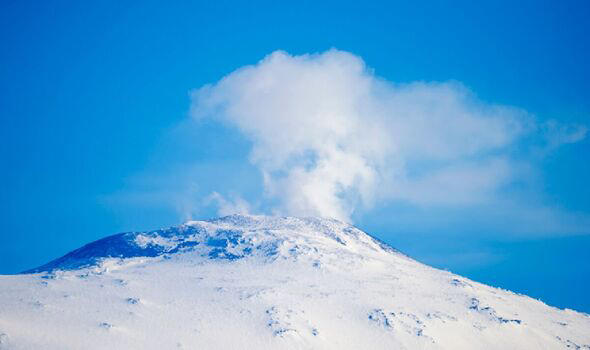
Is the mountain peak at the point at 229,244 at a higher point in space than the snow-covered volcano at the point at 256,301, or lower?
higher

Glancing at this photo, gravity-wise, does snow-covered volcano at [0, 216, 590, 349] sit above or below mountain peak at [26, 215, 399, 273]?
below

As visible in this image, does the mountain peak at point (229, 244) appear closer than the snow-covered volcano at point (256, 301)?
No

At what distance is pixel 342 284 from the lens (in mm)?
133000

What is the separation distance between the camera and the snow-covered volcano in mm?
99875

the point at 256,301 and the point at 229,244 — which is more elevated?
the point at 229,244

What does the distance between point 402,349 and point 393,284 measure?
108 ft

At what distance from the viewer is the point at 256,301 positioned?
117m

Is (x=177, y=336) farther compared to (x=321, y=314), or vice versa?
(x=321, y=314)

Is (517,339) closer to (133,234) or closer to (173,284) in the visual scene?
(173,284)

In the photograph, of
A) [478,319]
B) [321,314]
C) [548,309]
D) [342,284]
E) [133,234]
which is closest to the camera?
[321,314]

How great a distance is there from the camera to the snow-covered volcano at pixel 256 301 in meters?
99.9

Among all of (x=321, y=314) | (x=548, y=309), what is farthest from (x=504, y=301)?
(x=321, y=314)

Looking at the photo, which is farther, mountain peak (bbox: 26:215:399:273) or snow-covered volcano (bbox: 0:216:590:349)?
mountain peak (bbox: 26:215:399:273)

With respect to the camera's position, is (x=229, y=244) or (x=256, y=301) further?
(x=229, y=244)
